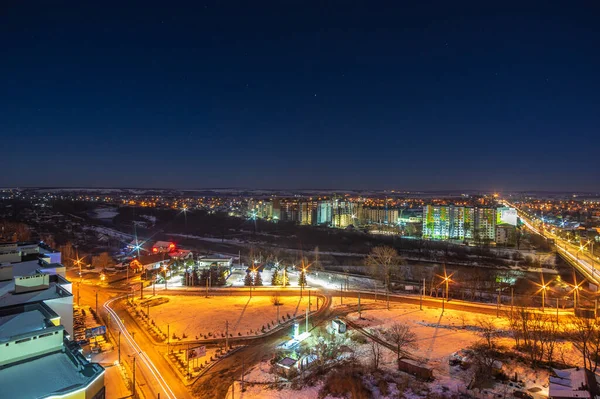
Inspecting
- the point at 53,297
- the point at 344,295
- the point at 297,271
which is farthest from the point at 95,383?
the point at 297,271

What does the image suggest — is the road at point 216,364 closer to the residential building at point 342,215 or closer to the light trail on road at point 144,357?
the light trail on road at point 144,357

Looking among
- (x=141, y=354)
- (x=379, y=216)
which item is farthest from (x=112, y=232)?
(x=379, y=216)

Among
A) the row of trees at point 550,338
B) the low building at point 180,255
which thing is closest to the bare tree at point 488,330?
the row of trees at point 550,338

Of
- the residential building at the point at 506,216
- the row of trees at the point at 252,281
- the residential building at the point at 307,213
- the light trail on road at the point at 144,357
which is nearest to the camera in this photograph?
the light trail on road at the point at 144,357

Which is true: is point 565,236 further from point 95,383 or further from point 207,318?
point 95,383

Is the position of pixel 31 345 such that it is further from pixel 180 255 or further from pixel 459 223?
pixel 459 223

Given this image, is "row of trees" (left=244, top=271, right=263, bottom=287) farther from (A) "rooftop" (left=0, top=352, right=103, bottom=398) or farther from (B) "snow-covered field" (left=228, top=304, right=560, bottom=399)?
(A) "rooftop" (left=0, top=352, right=103, bottom=398)
